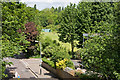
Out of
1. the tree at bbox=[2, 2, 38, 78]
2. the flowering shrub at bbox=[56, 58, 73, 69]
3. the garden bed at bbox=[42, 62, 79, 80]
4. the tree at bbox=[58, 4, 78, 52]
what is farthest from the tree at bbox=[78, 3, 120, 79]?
the tree at bbox=[58, 4, 78, 52]

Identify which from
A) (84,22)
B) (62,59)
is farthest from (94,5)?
(62,59)

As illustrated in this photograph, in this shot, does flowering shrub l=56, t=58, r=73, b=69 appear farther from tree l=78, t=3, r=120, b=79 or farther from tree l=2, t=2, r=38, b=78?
tree l=2, t=2, r=38, b=78

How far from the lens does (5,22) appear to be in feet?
9.80

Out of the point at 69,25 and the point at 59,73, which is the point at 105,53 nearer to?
the point at 59,73

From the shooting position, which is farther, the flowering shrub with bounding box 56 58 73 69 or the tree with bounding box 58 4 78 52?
the tree with bounding box 58 4 78 52

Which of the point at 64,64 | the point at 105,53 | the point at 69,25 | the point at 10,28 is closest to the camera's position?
the point at 10,28

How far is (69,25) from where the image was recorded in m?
18.7

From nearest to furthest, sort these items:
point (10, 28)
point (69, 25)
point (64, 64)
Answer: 1. point (10, 28)
2. point (64, 64)
3. point (69, 25)

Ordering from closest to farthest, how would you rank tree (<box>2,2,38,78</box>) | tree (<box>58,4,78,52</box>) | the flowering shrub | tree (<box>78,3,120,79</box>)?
tree (<box>2,2,38,78</box>), tree (<box>78,3,120,79</box>), the flowering shrub, tree (<box>58,4,78,52</box>)

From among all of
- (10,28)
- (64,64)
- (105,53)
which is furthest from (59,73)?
(10,28)

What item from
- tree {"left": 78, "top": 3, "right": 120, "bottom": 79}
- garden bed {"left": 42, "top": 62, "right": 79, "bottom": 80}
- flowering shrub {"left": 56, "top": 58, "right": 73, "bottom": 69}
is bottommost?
garden bed {"left": 42, "top": 62, "right": 79, "bottom": 80}

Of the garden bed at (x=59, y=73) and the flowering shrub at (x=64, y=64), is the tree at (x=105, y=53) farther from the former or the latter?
the flowering shrub at (x=64, y=64)

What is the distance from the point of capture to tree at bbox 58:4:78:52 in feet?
60.5

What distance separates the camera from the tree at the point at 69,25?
60.5 ft
